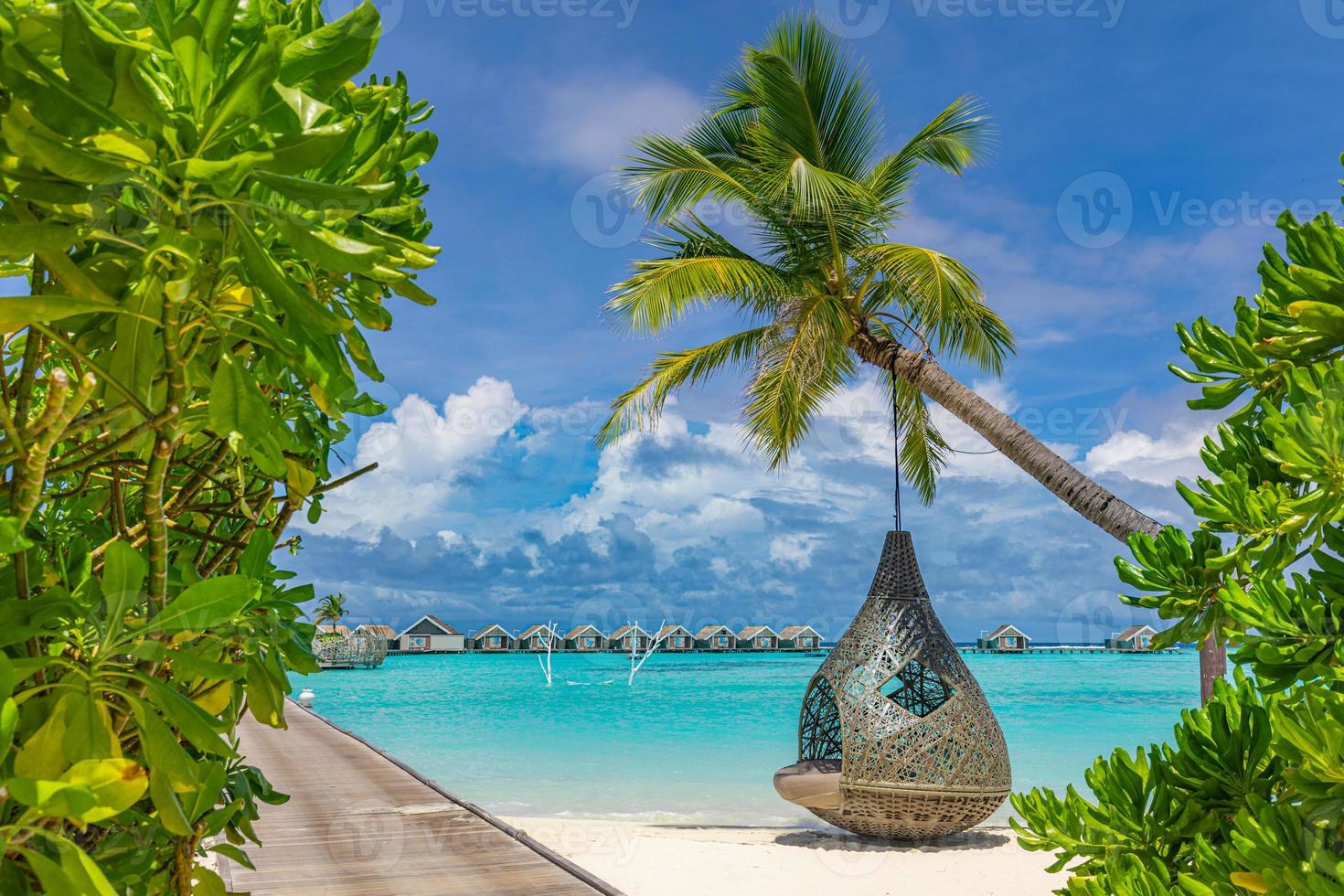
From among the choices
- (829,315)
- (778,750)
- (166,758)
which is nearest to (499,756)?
(778,750)

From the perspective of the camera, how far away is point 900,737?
6.48 m

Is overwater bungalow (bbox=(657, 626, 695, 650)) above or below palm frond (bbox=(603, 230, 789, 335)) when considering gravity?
below

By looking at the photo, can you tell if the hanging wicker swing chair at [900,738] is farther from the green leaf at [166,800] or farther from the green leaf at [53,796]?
the green leaf at [53,796]

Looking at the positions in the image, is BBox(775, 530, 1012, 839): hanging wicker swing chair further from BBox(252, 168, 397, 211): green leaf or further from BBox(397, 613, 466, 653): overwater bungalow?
BBox(397, 613, 466, 653): overwater bungalow

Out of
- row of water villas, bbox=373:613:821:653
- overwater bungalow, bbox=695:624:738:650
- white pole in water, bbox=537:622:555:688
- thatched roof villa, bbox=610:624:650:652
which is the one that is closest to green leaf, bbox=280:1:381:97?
white pole in water, bbox=537:622:555:688

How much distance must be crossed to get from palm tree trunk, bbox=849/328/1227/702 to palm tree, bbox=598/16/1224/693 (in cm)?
2

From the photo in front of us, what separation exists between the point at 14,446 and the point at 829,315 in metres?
7.62

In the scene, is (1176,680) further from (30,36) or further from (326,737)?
(30,36)

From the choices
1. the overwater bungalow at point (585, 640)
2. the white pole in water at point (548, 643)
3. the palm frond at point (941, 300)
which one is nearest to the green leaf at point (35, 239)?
the palm frond at point (941, 300)

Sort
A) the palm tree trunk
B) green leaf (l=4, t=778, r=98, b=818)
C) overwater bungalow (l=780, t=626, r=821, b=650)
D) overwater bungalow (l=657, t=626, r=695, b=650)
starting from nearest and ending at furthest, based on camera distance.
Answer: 1. green leaf (l=4, t=778, r=98, b=818)
2. the palm tree trunk
3. overwater bungalow (l=780, t=626, r=821, b=650)
4. overwater bungalow (l=657, t=626, r=695, b=650)

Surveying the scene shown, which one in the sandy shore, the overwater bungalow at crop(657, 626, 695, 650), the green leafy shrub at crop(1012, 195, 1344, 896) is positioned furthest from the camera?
the overwater bungalow at crop(657, 626, 695, 650)

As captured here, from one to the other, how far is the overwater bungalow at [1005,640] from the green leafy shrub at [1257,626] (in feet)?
205

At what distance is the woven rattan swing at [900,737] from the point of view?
6.48m

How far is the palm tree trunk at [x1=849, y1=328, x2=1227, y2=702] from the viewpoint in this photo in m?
5.31
